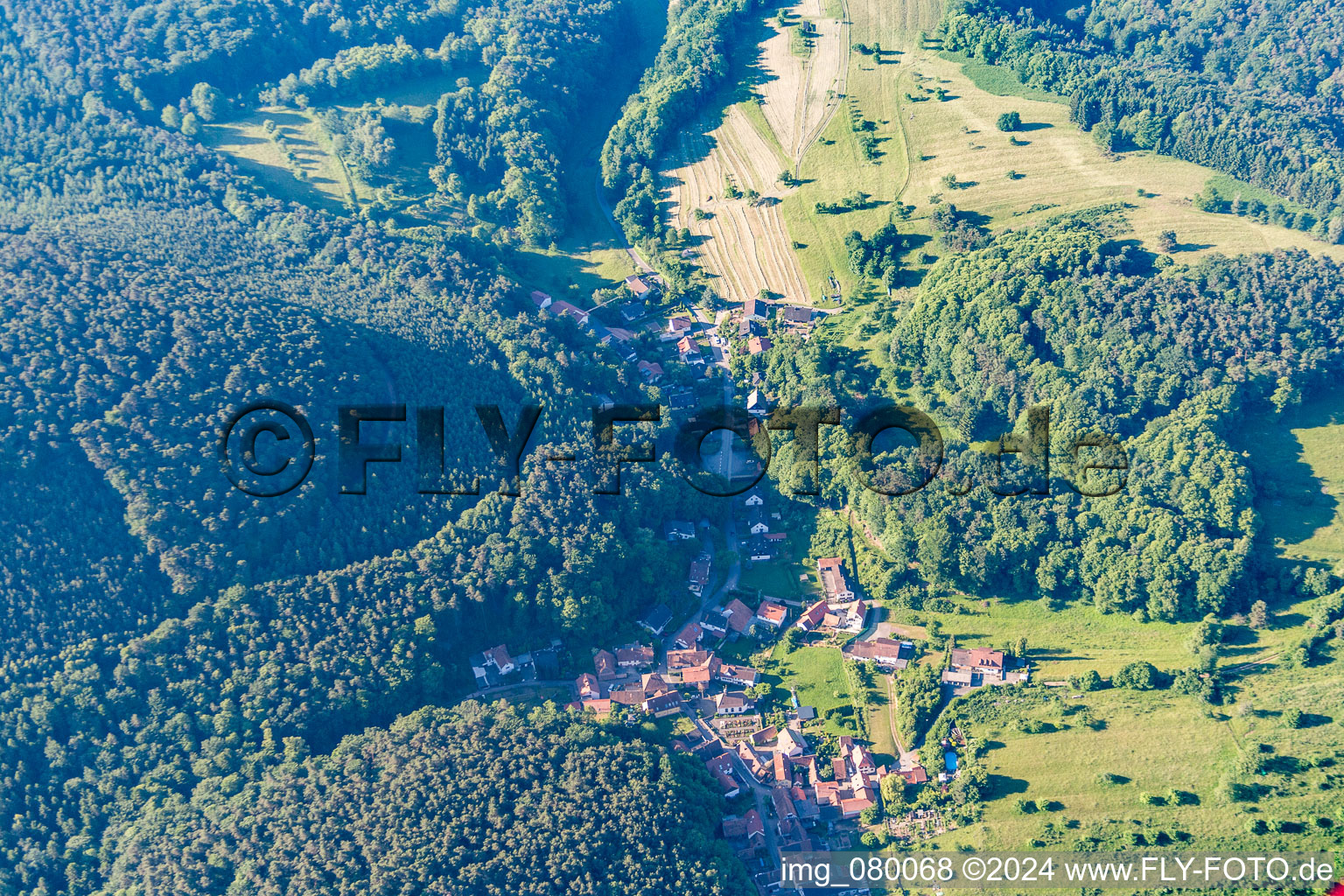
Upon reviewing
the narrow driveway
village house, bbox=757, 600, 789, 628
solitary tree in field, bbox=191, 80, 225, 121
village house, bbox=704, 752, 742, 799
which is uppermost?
solitary tree in field, bbox=191, 80, 225, 121

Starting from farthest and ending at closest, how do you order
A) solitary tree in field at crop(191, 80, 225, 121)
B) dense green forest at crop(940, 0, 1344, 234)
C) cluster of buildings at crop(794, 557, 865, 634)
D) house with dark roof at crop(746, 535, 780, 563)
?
solitary tree in field at crop(191, 80, 225, 121) < dense green forest at crop(940, 0, 1344, 234) < house with dark roof at crop(746, 535, 780, 563) < cluster of buildings at crop(794, 557, 865, 634)

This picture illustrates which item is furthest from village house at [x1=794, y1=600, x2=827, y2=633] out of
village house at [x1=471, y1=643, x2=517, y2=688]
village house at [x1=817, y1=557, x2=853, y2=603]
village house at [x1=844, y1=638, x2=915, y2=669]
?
village house at [x1=471, y1=643, x2=517, y2=688]

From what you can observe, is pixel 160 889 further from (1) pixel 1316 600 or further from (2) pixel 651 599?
(1) pixel 1316 600

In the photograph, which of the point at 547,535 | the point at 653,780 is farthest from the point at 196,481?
the point at 653,780

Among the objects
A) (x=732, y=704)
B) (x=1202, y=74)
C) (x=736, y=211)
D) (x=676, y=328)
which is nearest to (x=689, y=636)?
(x=732, y=704)

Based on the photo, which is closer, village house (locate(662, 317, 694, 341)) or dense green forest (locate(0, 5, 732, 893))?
dense green forest (locate(0, 5, 732, 893))

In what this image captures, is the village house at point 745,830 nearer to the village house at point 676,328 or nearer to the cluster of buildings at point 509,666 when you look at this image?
the cluster of buildings at point 509,666

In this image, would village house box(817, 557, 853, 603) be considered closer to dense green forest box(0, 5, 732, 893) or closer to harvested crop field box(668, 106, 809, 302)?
dense green forest box(0, 5, 732, 893)

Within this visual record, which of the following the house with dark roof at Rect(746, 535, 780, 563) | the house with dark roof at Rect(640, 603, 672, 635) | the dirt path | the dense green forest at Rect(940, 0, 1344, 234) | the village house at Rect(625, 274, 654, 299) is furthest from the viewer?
the village house at Rect(625, 274, 654, 299)
